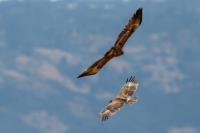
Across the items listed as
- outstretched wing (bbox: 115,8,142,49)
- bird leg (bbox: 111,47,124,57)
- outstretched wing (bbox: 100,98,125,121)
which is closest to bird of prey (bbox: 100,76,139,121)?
outstretched wing (bbox: 100,98,125,121)

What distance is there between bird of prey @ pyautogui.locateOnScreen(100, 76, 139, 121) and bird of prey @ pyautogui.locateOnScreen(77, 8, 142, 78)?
4.61m

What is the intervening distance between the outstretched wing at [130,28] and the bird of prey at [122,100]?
7.10 m

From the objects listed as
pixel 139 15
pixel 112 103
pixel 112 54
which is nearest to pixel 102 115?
pixel 112 103

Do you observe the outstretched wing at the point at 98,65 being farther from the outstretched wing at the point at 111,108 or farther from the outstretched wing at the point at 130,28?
the outstretched wing at the point at 111,108

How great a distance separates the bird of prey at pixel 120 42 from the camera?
4359 centimetres

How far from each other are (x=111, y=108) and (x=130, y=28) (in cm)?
929

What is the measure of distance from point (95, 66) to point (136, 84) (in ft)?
32.2

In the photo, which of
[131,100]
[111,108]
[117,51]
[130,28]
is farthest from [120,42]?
[131,100]

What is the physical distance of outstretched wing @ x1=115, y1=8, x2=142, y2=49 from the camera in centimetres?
4347

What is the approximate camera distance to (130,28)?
1730 inches

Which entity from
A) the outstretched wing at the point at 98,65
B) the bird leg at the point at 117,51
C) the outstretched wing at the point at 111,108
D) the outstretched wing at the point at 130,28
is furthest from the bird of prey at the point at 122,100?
the outstretched wing at the point at 130,28

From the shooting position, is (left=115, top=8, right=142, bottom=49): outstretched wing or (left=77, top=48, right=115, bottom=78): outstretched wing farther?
(left=77, top=48, right=115, bottom=78): outstretched wing

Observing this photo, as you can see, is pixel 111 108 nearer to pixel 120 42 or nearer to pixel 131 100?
pixel 131 100

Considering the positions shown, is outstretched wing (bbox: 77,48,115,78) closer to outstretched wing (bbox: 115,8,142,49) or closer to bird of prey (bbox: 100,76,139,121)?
outstretched wing (bbox: 115,8,142,49)
